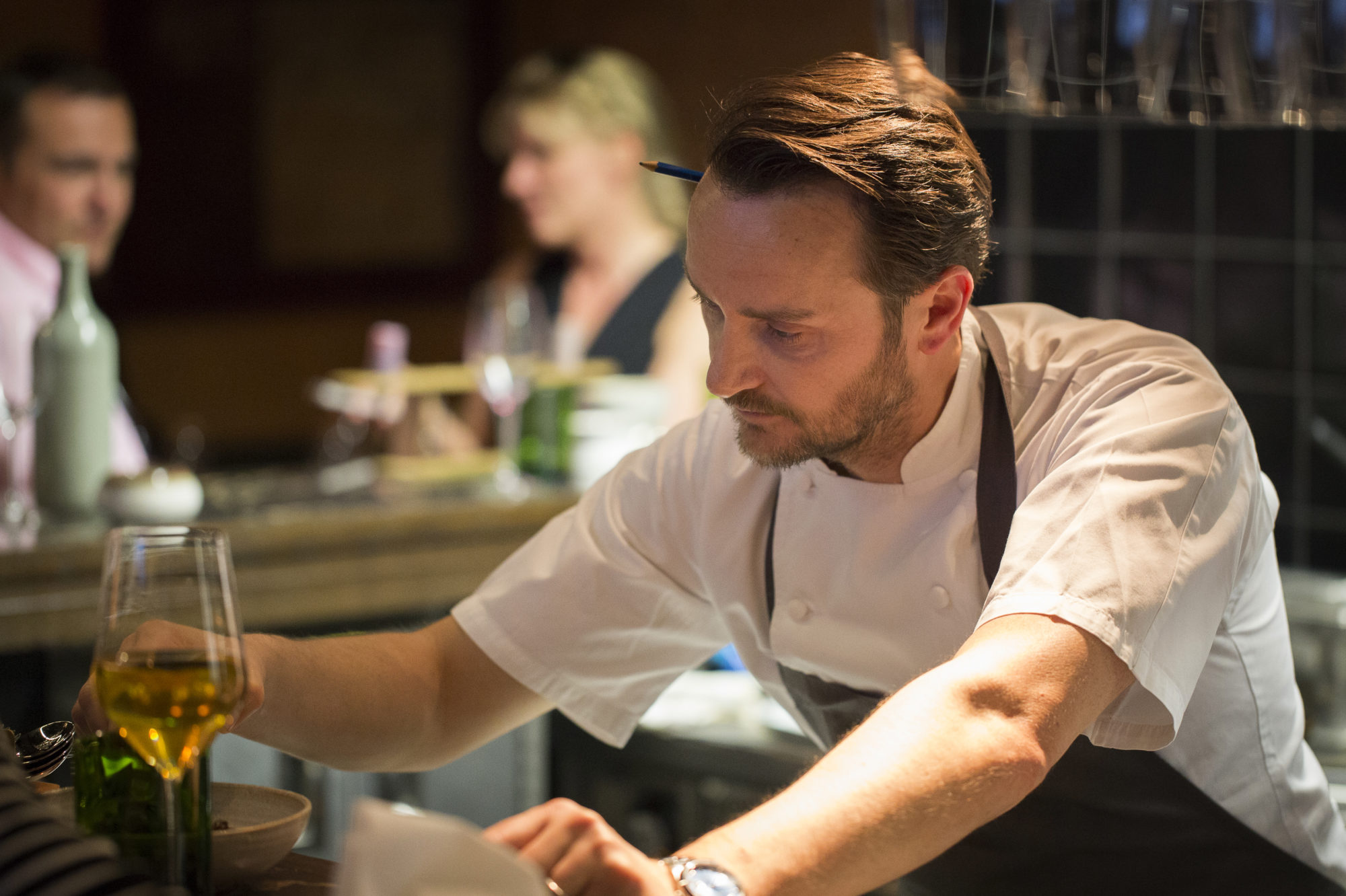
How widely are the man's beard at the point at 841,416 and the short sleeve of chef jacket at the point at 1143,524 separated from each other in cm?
14

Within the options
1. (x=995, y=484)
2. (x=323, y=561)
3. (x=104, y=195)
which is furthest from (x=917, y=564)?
(x=104, y=195)

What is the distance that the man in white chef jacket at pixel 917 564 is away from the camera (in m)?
1.11

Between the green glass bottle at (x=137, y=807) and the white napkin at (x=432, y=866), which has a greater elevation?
the white napkin at (x=432, y=866)

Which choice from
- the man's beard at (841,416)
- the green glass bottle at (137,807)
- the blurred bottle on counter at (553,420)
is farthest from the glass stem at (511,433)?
the green glass bottle at (137,807)

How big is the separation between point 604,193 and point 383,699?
247cm

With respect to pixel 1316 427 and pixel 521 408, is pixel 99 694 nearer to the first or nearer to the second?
pixel 521 408

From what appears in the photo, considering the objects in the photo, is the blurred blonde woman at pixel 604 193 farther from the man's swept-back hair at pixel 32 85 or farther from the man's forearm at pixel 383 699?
the man's forearm at pixel 383 699

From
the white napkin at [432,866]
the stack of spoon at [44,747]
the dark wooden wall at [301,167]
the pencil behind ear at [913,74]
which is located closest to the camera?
the white napkin at [432,866]

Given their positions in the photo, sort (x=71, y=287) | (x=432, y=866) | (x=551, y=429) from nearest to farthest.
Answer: (x=432, y=866) → (x=71, y=287) → (x=551, y=429)

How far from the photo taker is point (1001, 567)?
3.71 ft

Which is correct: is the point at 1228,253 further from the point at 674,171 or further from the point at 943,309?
the point at 674,171

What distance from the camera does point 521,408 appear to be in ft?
10.2

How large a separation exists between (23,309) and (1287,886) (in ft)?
7.99

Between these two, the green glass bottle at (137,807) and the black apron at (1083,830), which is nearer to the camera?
the green glass bottle at (137,807)
